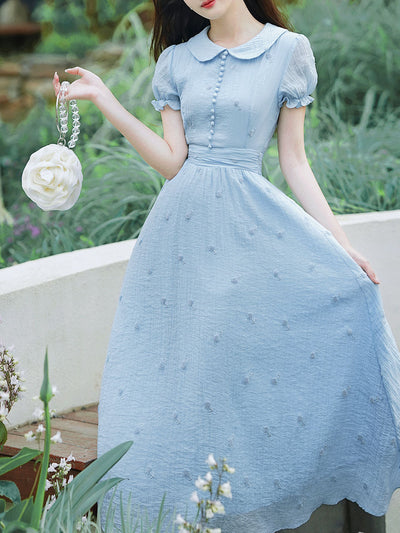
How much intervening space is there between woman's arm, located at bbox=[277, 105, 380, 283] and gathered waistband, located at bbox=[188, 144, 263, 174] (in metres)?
0.10

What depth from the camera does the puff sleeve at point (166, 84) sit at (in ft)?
7.70

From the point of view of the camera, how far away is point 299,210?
2.21m

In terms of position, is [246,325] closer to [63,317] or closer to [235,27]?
[235,27]

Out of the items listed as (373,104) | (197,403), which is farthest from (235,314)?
(373,104)

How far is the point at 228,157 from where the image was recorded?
2.25m

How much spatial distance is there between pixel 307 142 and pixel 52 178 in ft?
8.39

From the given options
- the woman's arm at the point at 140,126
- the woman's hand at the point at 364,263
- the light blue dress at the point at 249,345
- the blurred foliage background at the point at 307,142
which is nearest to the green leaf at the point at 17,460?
the light blue dress at the point at 249,345

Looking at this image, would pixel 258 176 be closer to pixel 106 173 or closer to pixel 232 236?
pixel 232 236

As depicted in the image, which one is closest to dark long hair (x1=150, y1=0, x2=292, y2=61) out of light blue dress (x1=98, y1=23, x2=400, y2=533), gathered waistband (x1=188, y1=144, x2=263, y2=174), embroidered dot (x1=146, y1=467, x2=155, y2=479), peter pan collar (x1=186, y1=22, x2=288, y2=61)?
peter pan collar (x1=186, y1=22, x2=288, y2=61)

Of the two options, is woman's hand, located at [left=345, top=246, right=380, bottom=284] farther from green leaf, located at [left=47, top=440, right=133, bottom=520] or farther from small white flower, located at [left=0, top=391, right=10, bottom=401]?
small white flower, located at [left=0, top=391, right=10, bottom=401]

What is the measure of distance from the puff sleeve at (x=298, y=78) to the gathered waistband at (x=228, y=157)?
6.9 inches

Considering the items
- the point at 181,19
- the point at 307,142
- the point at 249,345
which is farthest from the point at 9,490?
the point at 307,142

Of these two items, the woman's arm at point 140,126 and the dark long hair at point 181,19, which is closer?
the woman's arm at point 140,126

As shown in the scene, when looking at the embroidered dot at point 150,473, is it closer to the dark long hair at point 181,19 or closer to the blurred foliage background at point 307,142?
the dark long hair at point 181,19
